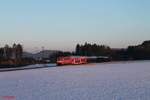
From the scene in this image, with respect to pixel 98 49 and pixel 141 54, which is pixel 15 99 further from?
pixel 98 49

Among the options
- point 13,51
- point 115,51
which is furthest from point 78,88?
point 115,51

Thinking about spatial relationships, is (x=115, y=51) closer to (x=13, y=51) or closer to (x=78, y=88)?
(x=13, y=51)

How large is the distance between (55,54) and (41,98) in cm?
15706

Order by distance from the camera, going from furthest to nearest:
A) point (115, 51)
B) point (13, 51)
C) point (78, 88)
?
point (115, 51)
point (13, 51)
point (78, 88)

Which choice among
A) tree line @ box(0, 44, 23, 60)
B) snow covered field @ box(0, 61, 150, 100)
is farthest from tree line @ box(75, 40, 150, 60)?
snow covered field @ box(0, 61, 150, 100)

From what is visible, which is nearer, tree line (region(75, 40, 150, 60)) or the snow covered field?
the snow covered field

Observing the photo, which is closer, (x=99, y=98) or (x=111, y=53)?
(x=99, y=98)

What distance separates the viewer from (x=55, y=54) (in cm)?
17425

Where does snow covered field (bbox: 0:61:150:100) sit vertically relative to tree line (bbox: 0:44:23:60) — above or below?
below

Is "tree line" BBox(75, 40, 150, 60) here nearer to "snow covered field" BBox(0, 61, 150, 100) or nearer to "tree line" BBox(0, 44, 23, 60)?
"tree line" BBox(0, 44, 23, 60)

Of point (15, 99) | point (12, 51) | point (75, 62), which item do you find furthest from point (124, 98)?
point (12, 51)

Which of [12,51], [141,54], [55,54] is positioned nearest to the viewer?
[12,51]

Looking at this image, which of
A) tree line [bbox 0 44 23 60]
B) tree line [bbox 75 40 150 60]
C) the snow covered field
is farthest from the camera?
tree line [bbox 75 40 150 60]

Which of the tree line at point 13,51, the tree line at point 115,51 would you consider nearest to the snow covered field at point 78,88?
the tree line at point 13,51
